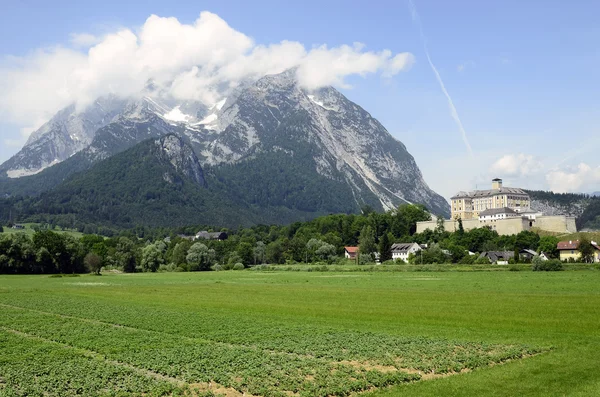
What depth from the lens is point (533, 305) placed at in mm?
46219

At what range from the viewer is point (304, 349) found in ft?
89.6

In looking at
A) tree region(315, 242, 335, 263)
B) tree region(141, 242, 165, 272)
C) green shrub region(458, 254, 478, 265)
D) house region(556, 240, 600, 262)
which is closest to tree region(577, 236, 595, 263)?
house region(556, 240, 600, 262)

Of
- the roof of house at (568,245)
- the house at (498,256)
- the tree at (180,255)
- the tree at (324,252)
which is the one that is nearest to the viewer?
the house at (498,256)

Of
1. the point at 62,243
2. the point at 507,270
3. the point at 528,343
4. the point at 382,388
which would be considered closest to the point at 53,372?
the point at 382,388

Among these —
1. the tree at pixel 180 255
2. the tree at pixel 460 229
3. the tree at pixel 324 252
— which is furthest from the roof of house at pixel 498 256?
the tree at pixel 180 255

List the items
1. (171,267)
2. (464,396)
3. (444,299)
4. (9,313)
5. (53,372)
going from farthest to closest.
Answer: (171,267) < (444,299) < (9,313) < (53,372) < (464,396)

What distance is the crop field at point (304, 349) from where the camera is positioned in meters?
20.2

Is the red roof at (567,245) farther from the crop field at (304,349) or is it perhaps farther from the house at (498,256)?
the crop field at (304,349)

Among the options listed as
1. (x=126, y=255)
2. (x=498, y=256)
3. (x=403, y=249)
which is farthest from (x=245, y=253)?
(x=498, y=256)

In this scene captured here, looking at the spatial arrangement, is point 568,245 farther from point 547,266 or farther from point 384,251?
point 384,251

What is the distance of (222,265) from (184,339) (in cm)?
14387

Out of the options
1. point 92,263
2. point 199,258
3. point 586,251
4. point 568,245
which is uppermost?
point 568,245

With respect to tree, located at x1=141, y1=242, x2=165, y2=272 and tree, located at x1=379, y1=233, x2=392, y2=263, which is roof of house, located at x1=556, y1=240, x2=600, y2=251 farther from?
tree, located at x1=141, y1=242, x2=165, y2=272

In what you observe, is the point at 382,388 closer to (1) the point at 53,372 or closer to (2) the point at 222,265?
(1) the point at 53,372
